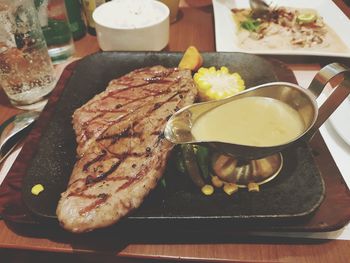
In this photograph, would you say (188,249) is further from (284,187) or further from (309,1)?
(309,1)

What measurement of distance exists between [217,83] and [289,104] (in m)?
0.50

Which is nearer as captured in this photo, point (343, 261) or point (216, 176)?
point (343, 261)

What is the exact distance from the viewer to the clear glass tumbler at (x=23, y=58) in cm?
167

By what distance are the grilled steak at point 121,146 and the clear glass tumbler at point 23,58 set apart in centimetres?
45

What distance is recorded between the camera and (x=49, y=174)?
4.53ft

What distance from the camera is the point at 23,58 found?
1756 millimetres

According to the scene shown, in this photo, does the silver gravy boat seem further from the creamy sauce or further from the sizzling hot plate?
the sizzling hot plate

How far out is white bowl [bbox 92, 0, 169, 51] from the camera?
6.83 ft

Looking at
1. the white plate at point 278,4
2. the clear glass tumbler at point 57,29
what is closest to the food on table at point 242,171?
the white plate at point 278,4

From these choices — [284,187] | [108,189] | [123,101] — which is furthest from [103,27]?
[284,187]

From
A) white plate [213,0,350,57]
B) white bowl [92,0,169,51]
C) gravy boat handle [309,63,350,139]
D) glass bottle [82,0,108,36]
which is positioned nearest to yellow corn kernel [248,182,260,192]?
gravy boat handle [309,63,350,139]

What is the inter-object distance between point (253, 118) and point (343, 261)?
61cm

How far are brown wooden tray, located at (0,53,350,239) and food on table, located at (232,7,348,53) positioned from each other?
1039mm

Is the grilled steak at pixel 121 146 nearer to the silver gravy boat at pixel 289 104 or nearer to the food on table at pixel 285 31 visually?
the silver gravy boat at pixel 289 104
